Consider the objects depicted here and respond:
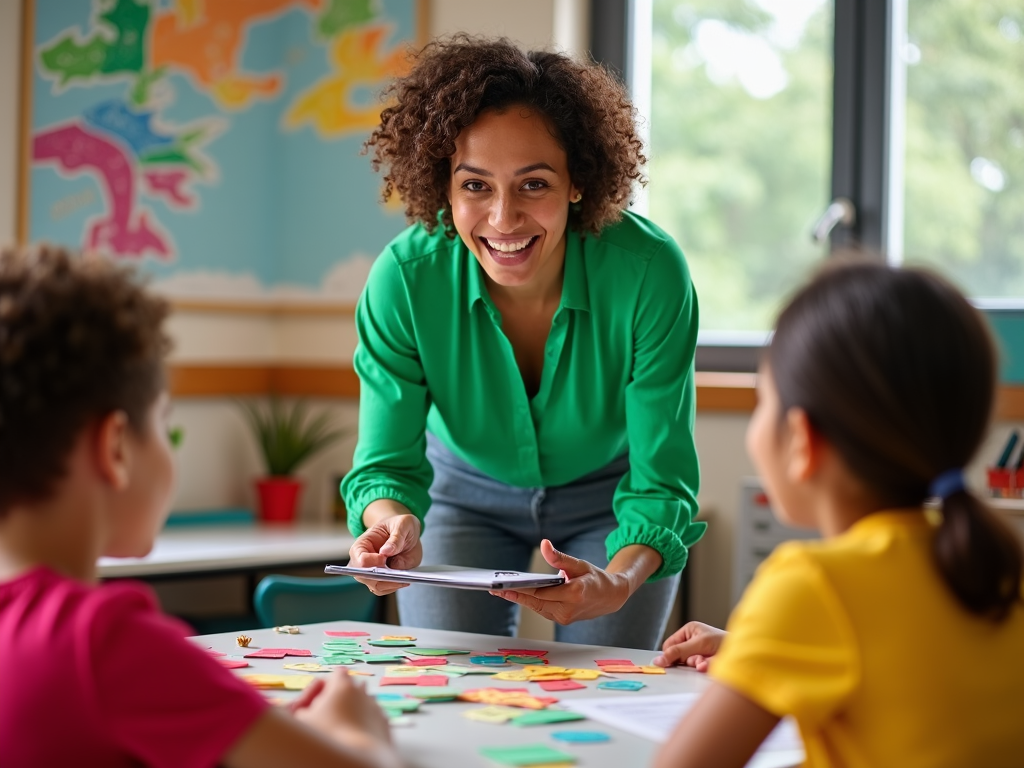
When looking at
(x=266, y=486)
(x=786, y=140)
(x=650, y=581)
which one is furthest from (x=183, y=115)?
(x=650, y=581)

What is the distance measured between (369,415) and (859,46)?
7.03 ft

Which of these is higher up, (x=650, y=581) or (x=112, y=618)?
(x=112, y=618)

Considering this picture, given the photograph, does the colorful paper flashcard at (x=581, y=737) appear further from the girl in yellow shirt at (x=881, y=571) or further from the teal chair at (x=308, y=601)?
the teal chair at (x=308, y=601)

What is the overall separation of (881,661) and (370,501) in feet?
3.91

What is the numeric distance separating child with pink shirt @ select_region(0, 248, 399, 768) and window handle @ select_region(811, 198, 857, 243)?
2692 millimetres

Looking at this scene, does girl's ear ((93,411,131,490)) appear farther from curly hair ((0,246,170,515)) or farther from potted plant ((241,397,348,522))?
potted plant ((241,397,348,522))

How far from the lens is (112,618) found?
1079 millimetres

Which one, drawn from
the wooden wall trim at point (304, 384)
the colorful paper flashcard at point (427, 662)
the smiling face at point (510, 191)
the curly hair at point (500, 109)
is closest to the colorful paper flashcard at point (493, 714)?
the colorful paper flashcard at point (427, 662)

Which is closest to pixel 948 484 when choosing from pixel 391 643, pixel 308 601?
pixel 391 643

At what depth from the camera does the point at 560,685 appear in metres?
1.55

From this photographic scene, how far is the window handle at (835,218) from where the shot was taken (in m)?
3.63

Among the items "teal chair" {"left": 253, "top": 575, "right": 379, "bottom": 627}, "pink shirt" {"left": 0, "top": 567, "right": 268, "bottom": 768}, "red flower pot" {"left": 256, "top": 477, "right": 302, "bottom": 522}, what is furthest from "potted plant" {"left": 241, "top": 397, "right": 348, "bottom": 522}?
"pink shirt" {"left": 0, "top": 567, "right": 268, "bottom": 768}

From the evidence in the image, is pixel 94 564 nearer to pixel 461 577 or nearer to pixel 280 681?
pixel 280 681

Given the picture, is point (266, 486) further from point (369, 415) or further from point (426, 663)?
point (426, 663)
